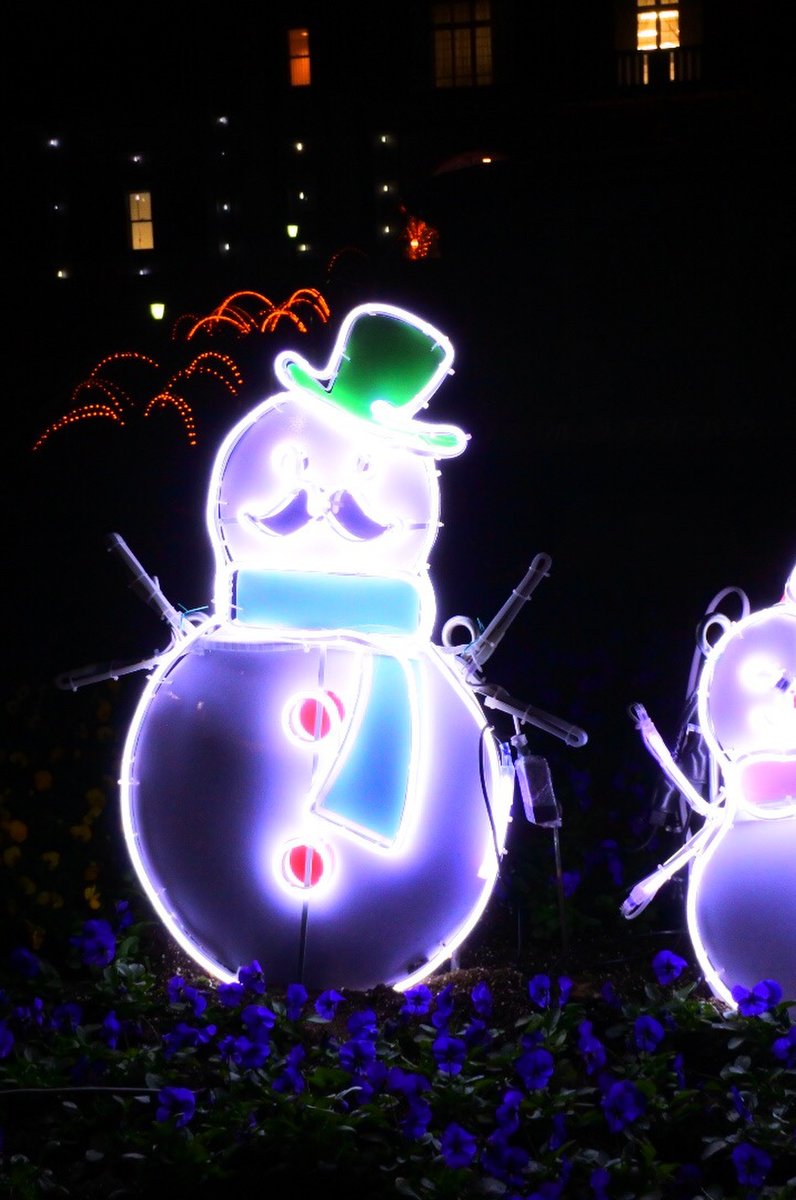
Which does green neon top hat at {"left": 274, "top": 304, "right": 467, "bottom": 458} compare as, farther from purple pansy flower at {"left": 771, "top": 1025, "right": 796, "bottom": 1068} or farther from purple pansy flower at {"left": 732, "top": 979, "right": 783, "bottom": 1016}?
purple pansy flower at {"left": 771, "top": 1025, "right": 796, "bottom": 1068}

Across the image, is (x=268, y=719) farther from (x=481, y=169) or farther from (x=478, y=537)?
(x=481, y=169)

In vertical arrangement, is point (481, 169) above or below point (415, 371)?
above

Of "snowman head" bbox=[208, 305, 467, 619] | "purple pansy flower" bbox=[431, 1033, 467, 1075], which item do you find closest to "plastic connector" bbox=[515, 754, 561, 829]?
"snowman head" bbox=[208, 305, 467, 619]

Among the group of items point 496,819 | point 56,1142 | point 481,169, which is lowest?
point 56,1142

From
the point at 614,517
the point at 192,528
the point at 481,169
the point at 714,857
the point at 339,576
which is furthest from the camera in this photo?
the point at 481,169

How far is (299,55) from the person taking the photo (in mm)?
28078

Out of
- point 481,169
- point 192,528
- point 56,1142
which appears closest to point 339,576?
point 56,1142

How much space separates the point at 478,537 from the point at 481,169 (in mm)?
5745

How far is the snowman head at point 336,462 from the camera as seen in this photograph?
5020 millimetres

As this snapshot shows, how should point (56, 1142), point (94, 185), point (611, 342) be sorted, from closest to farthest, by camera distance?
point (56, 1142) → point (611, 342) → point (94, 185)

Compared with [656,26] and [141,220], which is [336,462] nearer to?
[656,26]

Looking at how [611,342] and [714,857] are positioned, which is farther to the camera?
[611,342]

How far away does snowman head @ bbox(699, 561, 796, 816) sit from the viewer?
184 inches

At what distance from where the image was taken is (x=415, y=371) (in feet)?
16.8
